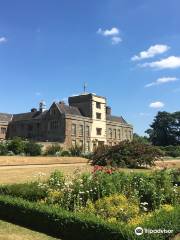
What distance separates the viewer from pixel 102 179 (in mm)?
11094

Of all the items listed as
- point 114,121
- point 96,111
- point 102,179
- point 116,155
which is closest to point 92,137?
point 96,111

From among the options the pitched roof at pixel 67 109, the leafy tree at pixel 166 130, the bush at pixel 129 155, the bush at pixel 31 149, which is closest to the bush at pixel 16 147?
the bush at pixel 31 149

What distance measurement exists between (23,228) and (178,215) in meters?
3.83

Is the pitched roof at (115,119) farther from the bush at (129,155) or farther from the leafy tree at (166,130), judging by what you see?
the bush at (129,155)

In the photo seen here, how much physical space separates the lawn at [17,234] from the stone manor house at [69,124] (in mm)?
50919

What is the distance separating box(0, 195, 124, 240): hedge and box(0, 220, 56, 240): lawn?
7.8 inches

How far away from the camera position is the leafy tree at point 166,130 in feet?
331

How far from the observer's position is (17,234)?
9438 millimetres

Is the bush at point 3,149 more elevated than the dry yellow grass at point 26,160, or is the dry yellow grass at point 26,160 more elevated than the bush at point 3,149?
the bush at point 3,149

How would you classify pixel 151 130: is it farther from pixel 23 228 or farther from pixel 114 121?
pixel 23 228

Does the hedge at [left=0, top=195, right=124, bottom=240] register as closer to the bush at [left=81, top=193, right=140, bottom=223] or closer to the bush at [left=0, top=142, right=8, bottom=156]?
the bush at [left=81, top=193, right=140, bottom=223]

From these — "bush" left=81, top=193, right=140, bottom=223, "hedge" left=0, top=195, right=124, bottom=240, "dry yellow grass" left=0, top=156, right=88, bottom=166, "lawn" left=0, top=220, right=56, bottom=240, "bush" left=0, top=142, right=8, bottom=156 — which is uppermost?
"bush" left=0, top=142, right=8, bottom=156

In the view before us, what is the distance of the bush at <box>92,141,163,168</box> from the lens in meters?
29.8

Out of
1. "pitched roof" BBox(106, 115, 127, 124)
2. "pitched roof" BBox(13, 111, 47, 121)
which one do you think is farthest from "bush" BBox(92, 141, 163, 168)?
"pitched roof" BBox(106, 115, 127, 124)
